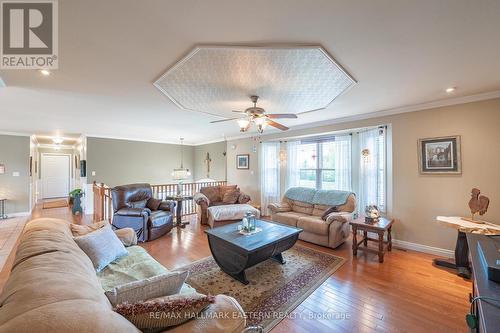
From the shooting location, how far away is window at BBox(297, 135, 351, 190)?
174 inches

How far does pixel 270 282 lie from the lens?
2459 millimetres

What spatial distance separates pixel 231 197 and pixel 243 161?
5.02 feet

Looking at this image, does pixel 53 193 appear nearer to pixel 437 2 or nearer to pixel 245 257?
pixel 245 257

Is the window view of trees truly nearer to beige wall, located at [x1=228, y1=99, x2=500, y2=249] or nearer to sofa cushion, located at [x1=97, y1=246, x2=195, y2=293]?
beige wall, located at [x1=228, y1=99, x2=500, y2=249]

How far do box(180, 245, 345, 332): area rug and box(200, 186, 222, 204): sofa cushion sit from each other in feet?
7.59

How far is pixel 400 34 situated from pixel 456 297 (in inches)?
108

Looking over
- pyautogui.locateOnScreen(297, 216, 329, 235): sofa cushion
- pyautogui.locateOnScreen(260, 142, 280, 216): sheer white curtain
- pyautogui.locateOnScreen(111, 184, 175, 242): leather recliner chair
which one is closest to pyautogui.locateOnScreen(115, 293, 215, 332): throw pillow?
pyautogui.locateOnScreen(297, 216, 329, 235): sofa cushion

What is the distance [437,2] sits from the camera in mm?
1318

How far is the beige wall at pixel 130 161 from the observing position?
243 inches

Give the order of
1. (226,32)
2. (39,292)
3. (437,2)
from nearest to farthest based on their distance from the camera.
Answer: (39,292) < (437,2) < (226,32)

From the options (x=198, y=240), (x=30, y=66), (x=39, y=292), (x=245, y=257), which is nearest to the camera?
(x=39, y=292)

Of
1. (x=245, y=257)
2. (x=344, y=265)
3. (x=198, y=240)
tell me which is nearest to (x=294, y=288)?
(x=245, y=257)

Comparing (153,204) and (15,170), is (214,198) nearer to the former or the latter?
(153,204)

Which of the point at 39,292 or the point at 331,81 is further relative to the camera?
the point at 331,81
